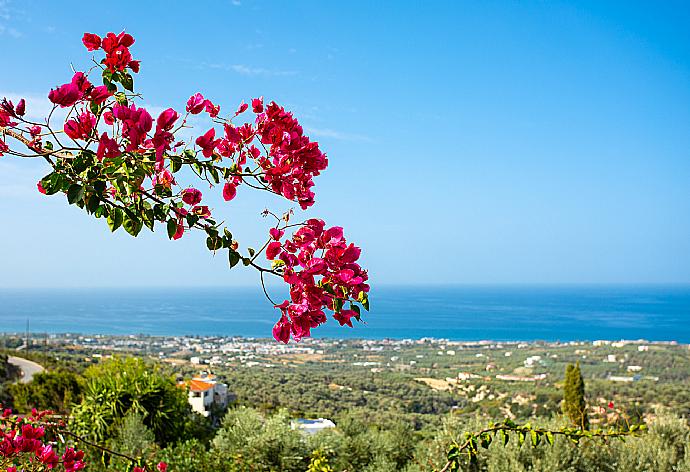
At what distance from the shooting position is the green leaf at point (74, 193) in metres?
0.80

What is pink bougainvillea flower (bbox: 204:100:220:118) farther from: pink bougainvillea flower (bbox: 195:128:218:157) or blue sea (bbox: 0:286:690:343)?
blue sea (bbox: 0:286:690:343)

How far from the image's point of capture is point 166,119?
84 cm

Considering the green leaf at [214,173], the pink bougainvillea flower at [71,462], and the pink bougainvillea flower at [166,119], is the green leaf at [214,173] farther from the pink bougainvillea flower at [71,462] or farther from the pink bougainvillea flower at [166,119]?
the pink bougainvillea flower at [71,462]

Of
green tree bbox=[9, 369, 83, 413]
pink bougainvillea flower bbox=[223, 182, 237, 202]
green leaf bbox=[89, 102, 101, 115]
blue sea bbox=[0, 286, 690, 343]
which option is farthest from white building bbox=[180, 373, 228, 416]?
blue sea bbox=[0, 286, 690, 343]

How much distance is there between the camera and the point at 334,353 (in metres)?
28.9

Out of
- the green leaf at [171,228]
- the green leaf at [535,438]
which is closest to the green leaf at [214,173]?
the green leaf at [171,228]

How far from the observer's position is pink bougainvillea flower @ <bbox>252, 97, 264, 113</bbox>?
1.03 m

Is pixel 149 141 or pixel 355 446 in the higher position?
pixel 149 141

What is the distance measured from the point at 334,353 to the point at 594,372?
12.0 m

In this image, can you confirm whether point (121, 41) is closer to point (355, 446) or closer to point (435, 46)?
point (355, 446)

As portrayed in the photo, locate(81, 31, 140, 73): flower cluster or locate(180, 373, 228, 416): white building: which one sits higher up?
locate(81, 31, 140, 73): flower cluster

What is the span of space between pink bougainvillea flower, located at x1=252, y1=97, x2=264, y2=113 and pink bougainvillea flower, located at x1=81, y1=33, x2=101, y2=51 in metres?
0.26

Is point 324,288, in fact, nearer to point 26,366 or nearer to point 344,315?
point 344,315

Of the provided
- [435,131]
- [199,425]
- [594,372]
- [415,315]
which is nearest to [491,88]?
[435,131]
